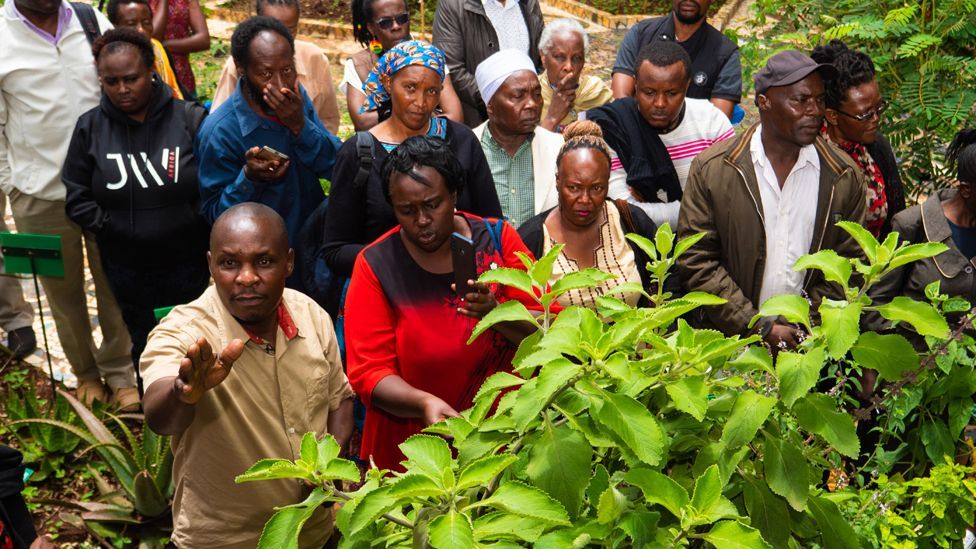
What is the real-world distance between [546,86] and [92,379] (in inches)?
125

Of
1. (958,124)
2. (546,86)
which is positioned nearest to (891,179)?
(958,124)

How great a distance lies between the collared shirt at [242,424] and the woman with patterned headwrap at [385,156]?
800 mm

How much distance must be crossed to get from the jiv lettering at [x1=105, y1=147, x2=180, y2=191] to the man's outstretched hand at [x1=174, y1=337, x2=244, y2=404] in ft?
8.17

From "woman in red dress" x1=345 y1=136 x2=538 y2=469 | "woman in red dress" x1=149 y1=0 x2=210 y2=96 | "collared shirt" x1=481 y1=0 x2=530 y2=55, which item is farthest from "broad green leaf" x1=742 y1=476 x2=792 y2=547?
"woman in red dress" x1=149 y1=0 x2=210 y2=96

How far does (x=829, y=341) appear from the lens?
163cm

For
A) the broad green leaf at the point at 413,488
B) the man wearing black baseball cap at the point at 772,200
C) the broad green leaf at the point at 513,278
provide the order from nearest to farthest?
the broad green leaf at the point at 413,488 < the broad green leaf at the point at 513,278 < the man wearing black baseball cap at the point at 772,200

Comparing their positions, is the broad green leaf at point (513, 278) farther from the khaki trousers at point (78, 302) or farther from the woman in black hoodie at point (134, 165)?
the khaki trousers at point (78, 302)

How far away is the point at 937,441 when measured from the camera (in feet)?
8.75

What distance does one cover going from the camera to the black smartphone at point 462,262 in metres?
3.53

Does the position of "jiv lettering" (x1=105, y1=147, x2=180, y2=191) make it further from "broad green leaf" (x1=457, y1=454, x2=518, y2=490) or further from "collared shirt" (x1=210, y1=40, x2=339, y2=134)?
"broad green leaf" (x1=457, y1=454, x2=518, y2=490)

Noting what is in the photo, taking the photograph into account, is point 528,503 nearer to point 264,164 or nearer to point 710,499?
point 710,499

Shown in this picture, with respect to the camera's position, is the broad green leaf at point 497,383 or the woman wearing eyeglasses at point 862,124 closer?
A: the broad green leaf at point 497,383

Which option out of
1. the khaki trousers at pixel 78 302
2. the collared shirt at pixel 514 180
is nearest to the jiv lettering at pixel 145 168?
the khaki trousers at pixel 78 302

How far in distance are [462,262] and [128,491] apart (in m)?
2.34
